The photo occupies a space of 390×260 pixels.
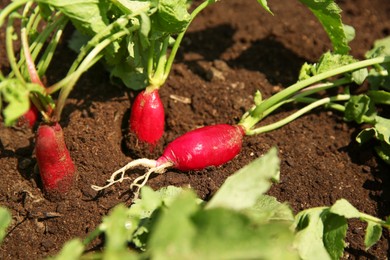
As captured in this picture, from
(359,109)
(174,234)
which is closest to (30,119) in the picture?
(174,234)

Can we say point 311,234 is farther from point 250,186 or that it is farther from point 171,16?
point 171,16

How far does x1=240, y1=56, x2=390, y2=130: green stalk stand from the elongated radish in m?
0.15

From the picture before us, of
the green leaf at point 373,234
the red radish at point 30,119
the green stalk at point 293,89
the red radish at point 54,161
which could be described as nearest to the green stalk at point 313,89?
the green stalk at point 293,89

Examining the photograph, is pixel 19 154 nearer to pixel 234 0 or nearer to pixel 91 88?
pixel 91 88

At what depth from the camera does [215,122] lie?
316 centimetres

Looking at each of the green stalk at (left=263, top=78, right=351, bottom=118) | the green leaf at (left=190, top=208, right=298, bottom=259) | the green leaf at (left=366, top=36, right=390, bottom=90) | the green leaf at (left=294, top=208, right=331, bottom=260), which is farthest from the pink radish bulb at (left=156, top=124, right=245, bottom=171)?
the green leaf at (left=190, top=208, right=298, bottom=259)

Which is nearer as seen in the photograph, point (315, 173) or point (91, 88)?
point (315, 173)

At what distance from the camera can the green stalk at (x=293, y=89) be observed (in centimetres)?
279

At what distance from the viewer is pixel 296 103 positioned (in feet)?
10.7

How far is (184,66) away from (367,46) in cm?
145

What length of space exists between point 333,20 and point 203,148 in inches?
43.5

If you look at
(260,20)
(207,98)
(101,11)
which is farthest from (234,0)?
(101,11)

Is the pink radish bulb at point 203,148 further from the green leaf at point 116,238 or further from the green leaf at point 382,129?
the green leaf at point 116,238

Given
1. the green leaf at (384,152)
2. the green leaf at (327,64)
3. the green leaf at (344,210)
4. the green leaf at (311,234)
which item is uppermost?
the green leaf at (327,64)
